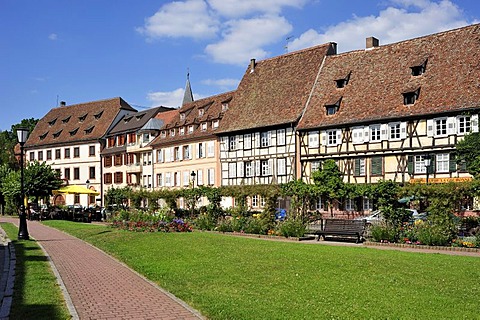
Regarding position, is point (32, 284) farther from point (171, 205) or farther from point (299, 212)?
point (171, 205)

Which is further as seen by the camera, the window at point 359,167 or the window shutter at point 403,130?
the window at point 359,167

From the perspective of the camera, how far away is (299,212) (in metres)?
29.0

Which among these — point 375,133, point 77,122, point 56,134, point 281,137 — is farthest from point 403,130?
point 56,134

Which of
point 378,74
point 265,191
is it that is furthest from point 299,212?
point 378,74

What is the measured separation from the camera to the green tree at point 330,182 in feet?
127

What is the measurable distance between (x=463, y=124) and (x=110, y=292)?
28612 mm

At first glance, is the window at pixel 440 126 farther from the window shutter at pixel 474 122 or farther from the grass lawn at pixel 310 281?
the grass lawn at pixel 310 281

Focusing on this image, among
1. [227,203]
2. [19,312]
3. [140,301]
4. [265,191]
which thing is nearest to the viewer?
[19,312]

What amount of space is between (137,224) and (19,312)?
18484 mm

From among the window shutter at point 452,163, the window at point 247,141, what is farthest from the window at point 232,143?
the window shutter at point 452,163

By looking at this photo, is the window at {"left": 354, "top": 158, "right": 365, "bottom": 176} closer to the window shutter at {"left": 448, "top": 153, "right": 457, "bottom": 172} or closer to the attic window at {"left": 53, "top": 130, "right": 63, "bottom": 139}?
the window shutter at {"left": 448, "top": 153, "right": 457, "bottom": 172}

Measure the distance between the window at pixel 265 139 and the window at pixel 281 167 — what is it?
194cm

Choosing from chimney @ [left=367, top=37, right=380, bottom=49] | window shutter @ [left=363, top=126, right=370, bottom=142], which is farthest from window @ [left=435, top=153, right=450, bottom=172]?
chimney @ [left=367, top=37, right=380, bottom=49]

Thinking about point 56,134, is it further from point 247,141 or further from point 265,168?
point 265,168
